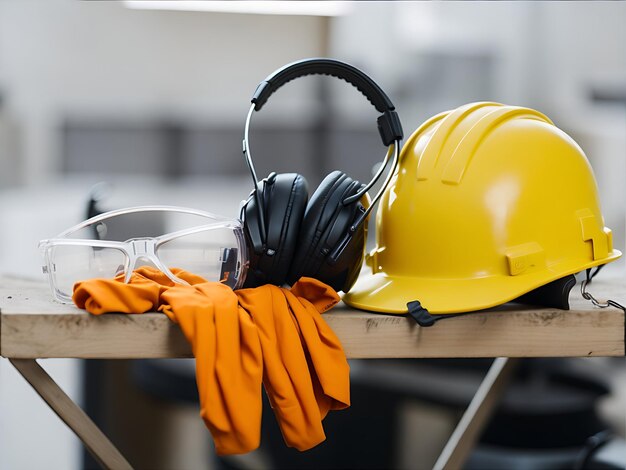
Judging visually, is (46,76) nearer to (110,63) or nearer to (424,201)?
(110,63)

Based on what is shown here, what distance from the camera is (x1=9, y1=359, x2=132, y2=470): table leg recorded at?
944 millimetres

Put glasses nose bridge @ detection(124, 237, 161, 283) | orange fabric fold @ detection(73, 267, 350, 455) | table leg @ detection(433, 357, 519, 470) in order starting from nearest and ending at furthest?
1. orange fabric fold @ detection(73, 267, 350, 455)
2. glasses nose bridge @ detection(124, 237, 161, 283)
3. table leg @ detection(433, 357, 519, 470)

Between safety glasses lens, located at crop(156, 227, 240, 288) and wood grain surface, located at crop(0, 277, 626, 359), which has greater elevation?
safety glasses lens, located at crop(156, 227, 240, 288)

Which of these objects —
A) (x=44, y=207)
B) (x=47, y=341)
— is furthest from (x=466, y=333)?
(x=44, y=207)

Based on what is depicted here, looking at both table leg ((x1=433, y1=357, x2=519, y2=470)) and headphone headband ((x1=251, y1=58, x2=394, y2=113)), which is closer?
headphone headband ((x1=251, y1=58, x2=394, y2=113))

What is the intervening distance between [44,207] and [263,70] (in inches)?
115

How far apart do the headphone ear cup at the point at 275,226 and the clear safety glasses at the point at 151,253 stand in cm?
2

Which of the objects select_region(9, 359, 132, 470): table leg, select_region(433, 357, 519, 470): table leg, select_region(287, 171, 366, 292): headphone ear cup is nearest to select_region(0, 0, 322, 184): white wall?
select_region(433, 357, 519, 470): table leg

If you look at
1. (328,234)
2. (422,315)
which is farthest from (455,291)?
(328,234)

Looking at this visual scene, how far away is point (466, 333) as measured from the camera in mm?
963

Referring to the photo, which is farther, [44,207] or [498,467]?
[44,207]

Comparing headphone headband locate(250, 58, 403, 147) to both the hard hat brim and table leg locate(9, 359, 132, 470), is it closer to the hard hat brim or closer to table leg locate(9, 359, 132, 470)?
the hard hat brim

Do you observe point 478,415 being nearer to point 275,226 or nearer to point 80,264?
point 275,226

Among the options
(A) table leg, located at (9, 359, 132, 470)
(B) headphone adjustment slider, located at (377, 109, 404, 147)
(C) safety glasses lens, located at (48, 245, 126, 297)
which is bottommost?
(A) table leg, located at (9, 359, 132, 470)
